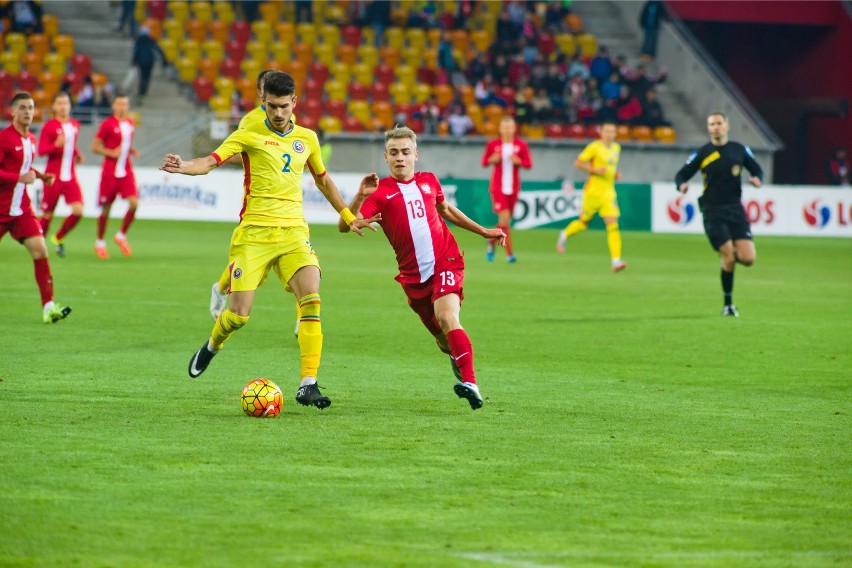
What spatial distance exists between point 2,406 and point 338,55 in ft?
96.2

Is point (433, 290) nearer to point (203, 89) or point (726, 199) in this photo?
point (726, 199)

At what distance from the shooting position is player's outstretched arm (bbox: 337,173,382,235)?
793cm

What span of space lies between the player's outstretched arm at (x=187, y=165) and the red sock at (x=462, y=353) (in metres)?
1.77

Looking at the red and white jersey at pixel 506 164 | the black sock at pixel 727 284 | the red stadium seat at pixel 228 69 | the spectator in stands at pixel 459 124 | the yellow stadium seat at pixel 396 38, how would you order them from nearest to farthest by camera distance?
the black sock at pixel 727 284
the red and white jersey at pixel 506 164
the spectator in stands at pixel 459 124
the red stadium seat at pixel 228 69
the yellow stadium seat at pixel 396 38

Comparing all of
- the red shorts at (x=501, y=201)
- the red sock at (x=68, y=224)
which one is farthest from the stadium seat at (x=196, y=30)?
the red sock at (x=68, y=224)

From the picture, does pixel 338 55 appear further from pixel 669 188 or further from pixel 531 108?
pixel 669 188

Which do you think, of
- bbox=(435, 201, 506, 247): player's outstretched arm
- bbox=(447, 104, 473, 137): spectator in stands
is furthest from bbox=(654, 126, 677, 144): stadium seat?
bbox=(435, 201, 506, 247): player's outstretched arm

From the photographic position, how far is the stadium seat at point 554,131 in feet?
113

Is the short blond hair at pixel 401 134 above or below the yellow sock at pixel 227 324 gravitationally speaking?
above

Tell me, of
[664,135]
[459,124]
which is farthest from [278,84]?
[664,135]

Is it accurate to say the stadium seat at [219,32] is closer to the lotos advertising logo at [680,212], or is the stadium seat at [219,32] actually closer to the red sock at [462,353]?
the lotos advertising logo at [680,212]

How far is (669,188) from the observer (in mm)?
30266

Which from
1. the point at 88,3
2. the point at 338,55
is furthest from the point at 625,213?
the point at 88,3

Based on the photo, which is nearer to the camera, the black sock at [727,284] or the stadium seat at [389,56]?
the black sock at [727,284]
